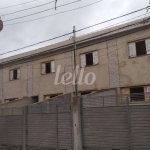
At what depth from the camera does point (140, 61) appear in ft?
43.2

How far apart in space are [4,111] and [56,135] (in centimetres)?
415

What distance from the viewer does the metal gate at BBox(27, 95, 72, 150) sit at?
904cm

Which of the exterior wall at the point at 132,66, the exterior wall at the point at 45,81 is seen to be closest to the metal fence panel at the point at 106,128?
the exterior wall at the point at 132,66

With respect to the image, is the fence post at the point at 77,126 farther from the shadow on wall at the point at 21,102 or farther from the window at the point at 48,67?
the window at the point at 48,67

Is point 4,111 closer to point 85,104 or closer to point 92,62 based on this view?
point 85,104

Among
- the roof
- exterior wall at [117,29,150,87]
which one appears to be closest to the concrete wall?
the roof

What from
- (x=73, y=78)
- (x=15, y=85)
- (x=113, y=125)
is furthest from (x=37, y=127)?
(x=15, y=85)

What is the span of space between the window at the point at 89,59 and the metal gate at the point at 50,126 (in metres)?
6.43

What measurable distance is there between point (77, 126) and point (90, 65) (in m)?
7.44

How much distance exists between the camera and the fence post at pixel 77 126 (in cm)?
855

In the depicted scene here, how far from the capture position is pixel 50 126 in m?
9.57

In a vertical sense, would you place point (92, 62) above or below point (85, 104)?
above

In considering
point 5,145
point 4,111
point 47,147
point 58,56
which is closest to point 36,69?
point 58,56

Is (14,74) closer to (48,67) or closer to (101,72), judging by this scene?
(48,67)
